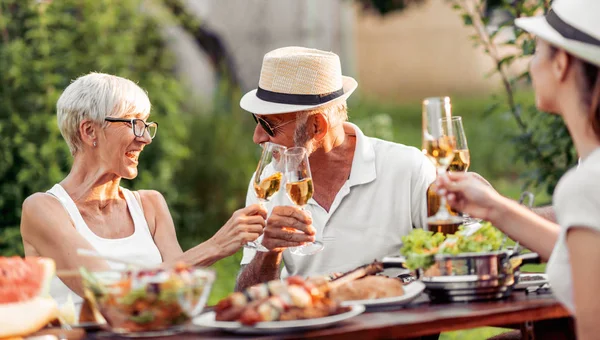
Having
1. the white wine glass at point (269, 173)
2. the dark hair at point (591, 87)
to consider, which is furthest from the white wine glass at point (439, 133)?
the white wine glass at point (269, 173)

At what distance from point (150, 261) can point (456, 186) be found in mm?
1751

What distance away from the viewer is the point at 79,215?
4.19 metres

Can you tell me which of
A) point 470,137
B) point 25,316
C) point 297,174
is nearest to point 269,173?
point 297,174

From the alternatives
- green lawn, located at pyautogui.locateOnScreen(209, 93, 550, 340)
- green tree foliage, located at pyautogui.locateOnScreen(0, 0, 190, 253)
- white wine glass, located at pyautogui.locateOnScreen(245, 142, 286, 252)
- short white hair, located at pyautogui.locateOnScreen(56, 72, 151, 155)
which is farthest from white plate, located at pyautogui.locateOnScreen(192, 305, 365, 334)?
green tree foliage, located at pyautogui.locateOnScreen(0, 0, 190, 253)

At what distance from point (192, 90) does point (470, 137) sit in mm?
6385

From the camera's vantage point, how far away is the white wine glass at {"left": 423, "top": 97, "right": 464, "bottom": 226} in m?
3.19

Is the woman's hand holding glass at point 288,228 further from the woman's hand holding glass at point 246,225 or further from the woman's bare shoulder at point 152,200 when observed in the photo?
the woman's bare shoulder at point 152,200

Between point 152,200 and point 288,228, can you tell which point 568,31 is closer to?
point 288,228

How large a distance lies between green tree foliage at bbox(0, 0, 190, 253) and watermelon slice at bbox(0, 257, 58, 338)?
15.9 feet

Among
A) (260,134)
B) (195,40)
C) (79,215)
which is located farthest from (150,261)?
(195,40)

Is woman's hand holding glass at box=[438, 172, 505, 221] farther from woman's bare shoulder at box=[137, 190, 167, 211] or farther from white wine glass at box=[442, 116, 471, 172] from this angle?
woman's bare shoulder at box=[137, 190, 167, 211]

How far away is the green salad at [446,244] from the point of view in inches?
128

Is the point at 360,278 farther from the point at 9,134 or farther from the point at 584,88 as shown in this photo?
the point at 9,134

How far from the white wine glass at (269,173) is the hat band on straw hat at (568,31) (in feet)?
3.99
